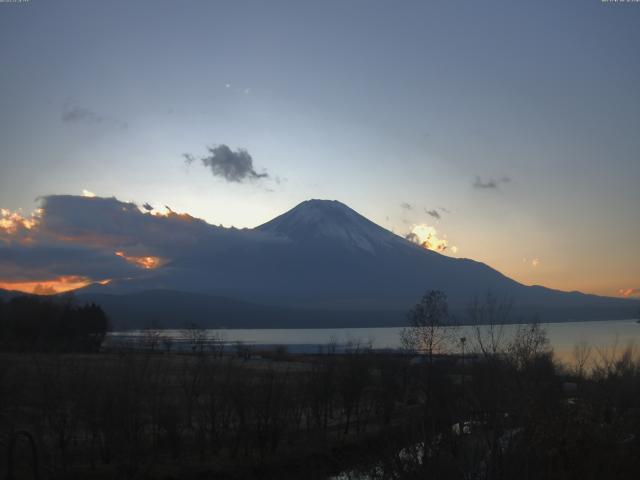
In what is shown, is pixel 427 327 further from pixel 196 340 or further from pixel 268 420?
pixel 196 340

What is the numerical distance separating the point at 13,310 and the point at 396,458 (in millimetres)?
59187

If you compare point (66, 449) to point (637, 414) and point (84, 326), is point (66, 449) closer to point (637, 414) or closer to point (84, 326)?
point (637, 414)

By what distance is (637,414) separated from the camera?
12.7m

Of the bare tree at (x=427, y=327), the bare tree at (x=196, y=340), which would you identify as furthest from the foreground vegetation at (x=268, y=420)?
the bare tree at (x=196, y=340)

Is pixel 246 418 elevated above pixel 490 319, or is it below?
below

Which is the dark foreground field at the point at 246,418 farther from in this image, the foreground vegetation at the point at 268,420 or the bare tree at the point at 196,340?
the bare tree at the point at 196,340

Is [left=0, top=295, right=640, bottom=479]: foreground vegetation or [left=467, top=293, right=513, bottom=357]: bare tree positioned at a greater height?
[left=467, top=293, right=513, bottom=357]: bare tree

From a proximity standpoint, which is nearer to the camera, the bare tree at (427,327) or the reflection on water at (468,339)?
the bare tree at (427,327)

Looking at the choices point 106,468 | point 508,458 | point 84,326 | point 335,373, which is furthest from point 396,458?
point 84,326

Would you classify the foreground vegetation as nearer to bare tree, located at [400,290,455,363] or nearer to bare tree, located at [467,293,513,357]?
bare tree, located at [467,293,513,357]

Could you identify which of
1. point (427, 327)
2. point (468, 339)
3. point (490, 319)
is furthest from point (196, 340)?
point (490, 319)

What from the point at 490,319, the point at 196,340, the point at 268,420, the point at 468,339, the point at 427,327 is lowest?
the point at 268,420

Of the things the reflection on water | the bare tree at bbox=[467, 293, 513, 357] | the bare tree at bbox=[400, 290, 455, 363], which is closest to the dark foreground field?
the bare tree at bbox=[467, 293, 513, 357]

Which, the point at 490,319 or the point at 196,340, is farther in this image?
the point at 196,340
